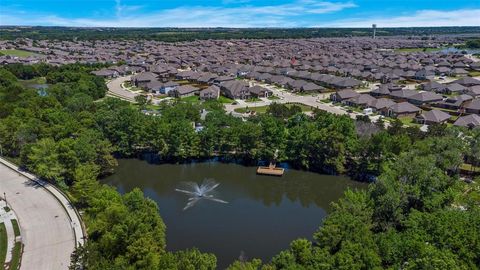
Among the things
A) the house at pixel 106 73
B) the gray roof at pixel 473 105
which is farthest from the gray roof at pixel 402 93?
the house at pixel 106 73

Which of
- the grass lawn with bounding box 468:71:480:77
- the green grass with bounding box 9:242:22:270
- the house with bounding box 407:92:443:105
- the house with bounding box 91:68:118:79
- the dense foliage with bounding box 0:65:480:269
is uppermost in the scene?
the house with bounding box 91:68:118:79

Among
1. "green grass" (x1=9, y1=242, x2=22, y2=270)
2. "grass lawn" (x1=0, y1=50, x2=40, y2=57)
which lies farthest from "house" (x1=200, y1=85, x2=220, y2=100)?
"grass lawn" (x1=0, y1=50, x2=40, y2=57)

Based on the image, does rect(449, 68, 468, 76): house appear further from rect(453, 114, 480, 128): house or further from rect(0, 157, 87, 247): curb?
rect(0, 157, 87, 247): curb

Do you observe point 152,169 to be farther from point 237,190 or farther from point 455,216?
point 455,216

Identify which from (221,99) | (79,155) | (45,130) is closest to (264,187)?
(79,155)

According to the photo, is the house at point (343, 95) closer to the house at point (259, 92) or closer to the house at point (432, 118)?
the house at point (259, 92)
